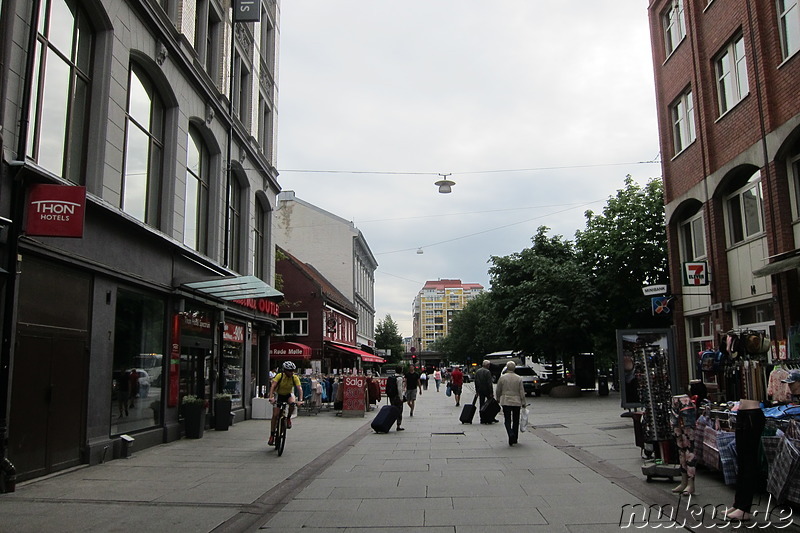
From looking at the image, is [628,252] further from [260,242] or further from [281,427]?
[281,427]

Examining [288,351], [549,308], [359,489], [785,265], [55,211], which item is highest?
[549,308]

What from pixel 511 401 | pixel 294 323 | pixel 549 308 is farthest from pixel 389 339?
pixel 511 401

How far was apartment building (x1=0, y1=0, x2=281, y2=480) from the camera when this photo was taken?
9.00m

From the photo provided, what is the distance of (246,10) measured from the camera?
19.8 meters

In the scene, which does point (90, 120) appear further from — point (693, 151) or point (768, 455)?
point (693, 151)

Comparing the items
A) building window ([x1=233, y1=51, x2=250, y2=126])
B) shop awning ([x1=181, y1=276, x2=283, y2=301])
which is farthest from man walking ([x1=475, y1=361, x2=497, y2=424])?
building window ([x1=233, y1=51, x2=250, y2=126])

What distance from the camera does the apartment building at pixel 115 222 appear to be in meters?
9.00

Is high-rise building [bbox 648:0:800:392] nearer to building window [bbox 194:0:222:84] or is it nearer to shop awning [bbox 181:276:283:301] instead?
shop awning [bbox 181:276:283:301]

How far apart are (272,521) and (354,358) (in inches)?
1909

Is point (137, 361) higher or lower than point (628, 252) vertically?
lower

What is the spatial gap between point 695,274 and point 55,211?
48.5 ft

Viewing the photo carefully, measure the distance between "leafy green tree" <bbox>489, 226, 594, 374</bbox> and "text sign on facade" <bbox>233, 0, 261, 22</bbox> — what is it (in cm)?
1787

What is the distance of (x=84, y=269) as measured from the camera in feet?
35.0

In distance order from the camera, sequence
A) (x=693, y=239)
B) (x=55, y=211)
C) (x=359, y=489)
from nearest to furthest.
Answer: (x=359, y=489)
(x=55, y=211)
(x=693, y=239)
